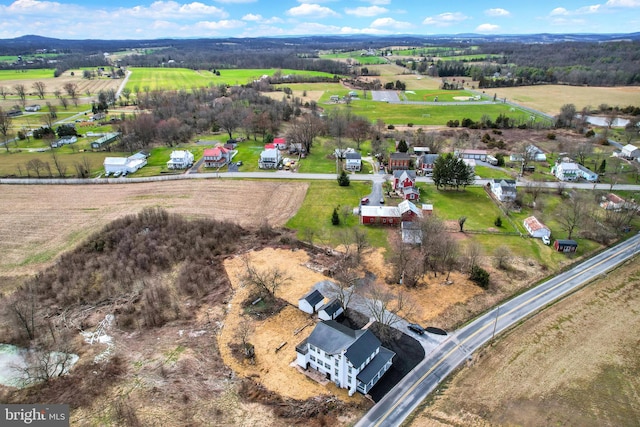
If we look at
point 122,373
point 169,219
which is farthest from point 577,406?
point 169,219

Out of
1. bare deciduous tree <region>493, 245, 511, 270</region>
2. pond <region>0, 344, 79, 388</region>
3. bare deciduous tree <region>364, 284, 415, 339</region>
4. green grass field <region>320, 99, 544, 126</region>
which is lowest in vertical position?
pond <region>0, 344, 79, 388</region>

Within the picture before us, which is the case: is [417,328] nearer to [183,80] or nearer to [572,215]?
[572,215]

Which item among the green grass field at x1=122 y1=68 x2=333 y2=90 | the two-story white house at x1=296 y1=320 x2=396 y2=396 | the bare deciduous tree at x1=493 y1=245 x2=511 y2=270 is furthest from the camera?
the green grass field at x1=122 y1=68 x2=333 y2=90

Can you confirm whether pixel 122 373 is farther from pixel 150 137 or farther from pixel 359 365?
pixel 150 137

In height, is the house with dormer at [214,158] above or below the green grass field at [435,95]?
below

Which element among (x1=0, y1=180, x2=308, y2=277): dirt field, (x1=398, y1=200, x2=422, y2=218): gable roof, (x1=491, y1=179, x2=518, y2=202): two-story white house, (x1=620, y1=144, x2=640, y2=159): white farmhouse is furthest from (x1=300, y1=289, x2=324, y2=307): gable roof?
(x1=620, y1=144, x2=640, y2=159): white farmhouse

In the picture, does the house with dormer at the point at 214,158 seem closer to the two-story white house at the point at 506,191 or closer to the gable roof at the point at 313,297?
Result: the gable roof at the point at 313,297

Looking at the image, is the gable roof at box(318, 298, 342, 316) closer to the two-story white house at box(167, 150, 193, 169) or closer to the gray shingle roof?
the gray shingle roof

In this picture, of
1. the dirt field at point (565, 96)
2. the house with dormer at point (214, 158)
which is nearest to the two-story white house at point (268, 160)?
the house with dormer at point (214, 158)
